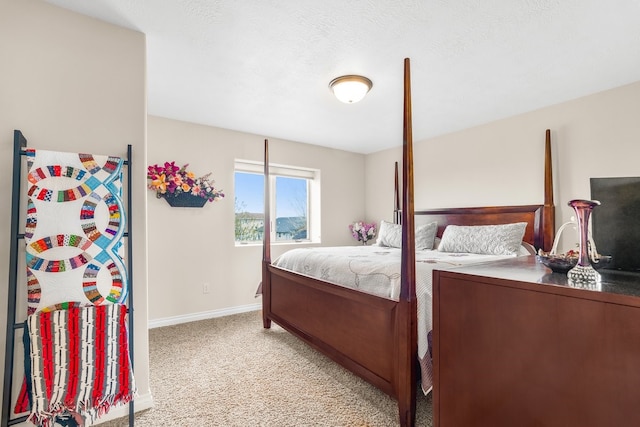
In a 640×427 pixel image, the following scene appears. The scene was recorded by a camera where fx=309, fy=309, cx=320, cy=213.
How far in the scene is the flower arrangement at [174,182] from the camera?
3.21 m

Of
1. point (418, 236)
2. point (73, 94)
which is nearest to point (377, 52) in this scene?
point (73, 94)

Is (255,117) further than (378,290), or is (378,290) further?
(255,117)

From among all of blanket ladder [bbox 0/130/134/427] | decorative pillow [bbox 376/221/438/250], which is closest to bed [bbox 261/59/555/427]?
decorative pillow [bbox 376/221/438/250]

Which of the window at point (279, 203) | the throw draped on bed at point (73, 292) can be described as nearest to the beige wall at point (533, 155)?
the window at point (279, 203)

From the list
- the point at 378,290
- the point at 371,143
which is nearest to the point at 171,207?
the point at 378,290

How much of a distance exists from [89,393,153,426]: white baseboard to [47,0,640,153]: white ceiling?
7.35 feet

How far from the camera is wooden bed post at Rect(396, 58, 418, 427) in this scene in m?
1.65

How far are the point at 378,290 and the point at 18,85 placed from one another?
2.27 m

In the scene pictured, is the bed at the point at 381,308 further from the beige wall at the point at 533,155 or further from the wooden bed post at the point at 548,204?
the beige wall at the point at 533,155

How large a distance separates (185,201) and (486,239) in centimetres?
316

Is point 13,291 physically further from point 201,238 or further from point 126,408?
point 201,238

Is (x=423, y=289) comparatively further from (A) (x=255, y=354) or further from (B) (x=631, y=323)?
(A) (x=255, y=354)

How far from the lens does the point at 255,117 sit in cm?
338

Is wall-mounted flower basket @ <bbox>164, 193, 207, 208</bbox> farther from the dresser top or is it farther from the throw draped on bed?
the dresser top
